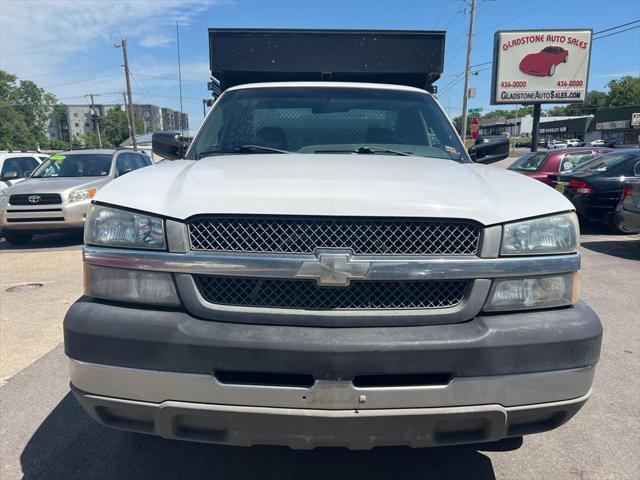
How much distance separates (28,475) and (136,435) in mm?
560

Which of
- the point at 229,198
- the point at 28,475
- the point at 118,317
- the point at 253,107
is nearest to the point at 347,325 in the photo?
the point at 229,198

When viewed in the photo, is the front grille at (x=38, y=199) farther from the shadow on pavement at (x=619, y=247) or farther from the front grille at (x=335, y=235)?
the shadow on pavement at (x=619, y=247)

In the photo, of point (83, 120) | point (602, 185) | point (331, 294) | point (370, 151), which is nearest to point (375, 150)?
point (370, 151)

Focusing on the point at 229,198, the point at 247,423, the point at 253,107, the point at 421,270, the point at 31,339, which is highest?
the point at 253,107

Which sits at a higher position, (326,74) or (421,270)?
(326,74)

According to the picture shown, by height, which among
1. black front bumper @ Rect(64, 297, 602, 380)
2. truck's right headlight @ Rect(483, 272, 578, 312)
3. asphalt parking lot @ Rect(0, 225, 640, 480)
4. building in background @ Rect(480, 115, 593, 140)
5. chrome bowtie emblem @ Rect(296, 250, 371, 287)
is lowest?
asphalt parking lot @ Rect(0, 225, 640, 480)

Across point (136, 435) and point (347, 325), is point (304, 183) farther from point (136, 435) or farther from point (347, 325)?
point (136, 435)

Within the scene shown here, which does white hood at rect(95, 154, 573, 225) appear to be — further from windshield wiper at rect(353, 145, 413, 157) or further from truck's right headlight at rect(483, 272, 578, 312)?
windshield wiper at rect(353, 145, 413, 157)

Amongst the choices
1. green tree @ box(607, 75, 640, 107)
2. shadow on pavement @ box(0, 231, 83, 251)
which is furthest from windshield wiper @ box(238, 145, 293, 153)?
green tree @ box(607, 75, 640, 107)

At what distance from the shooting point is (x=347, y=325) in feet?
6.46

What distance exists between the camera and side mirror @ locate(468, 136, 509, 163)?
12.6 ft

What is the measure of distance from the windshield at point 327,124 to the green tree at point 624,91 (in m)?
103

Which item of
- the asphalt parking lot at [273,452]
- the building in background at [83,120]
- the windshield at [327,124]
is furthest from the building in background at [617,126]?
the building in background at [83,120]

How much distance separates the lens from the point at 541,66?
24.2 metres
